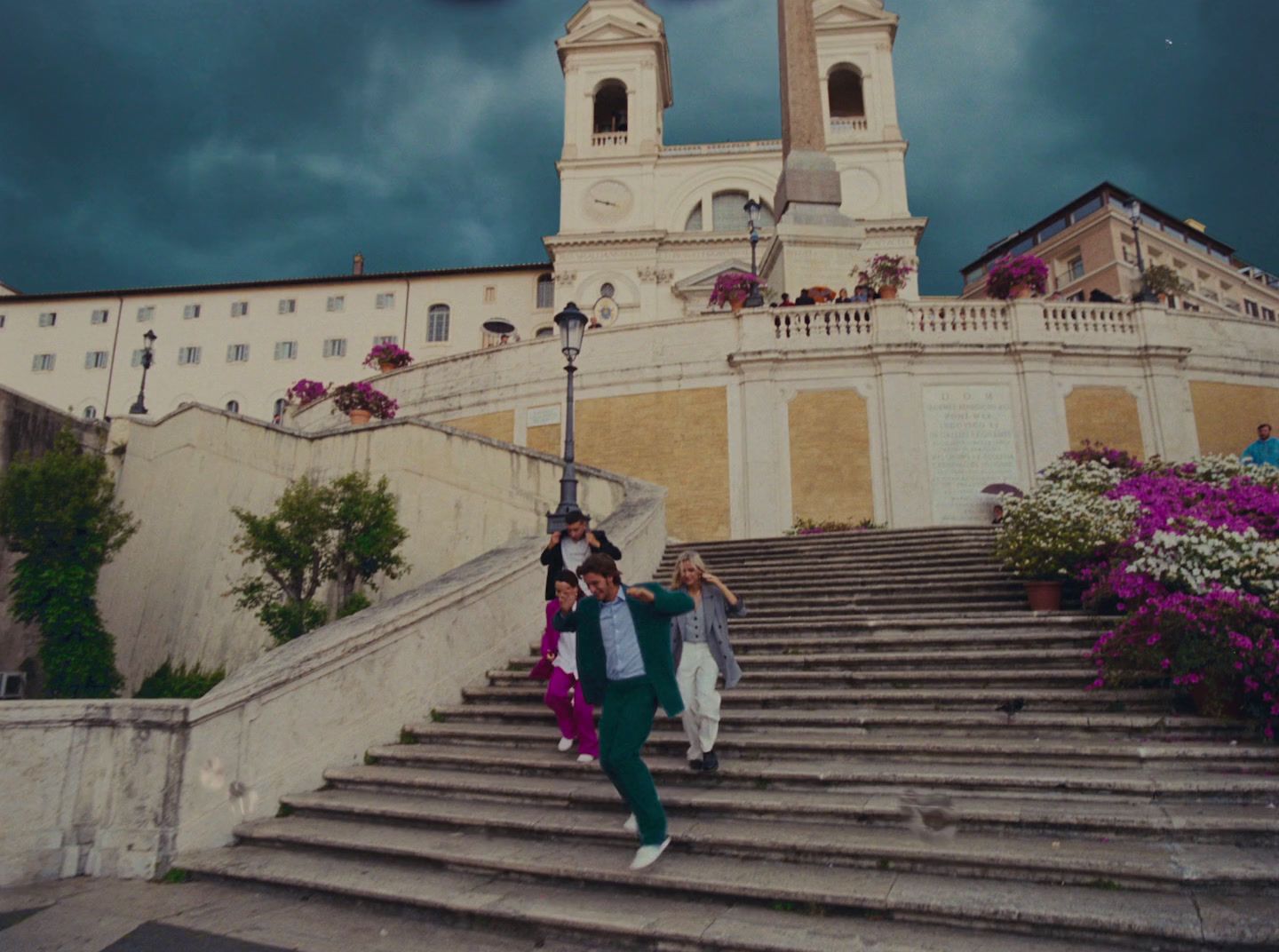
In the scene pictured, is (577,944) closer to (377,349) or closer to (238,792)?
(238,792)

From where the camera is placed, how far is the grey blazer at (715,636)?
5.84m

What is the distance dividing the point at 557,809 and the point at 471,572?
328 centimetres

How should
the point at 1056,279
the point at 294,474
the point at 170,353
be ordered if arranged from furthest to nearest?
the point at 1056,279 → the point at 170,353 → the point at 294,474

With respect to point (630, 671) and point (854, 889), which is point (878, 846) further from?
point (630, 671)

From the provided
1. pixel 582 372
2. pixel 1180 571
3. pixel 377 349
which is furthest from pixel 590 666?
pixel 377 349

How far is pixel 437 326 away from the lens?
46.6 meters

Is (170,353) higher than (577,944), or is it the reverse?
(170,353)

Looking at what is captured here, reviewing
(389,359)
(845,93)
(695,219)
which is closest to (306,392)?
(389,359)

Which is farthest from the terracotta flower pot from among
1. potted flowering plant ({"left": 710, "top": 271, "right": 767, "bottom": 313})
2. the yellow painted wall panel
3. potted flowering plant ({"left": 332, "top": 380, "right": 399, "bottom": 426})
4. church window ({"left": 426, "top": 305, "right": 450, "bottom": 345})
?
church window ({"left": 426, "top": 305, "right": 450, "bottom": 345})

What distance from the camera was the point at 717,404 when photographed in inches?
692

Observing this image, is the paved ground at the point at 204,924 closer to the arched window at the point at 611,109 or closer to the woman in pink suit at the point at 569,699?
the woman in pink suit at the point at 569,699

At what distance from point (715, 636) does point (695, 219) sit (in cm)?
3957

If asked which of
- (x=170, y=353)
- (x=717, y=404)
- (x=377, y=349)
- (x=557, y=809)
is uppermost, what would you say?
(x=170, y=353)

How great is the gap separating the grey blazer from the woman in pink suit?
0.79 metres
